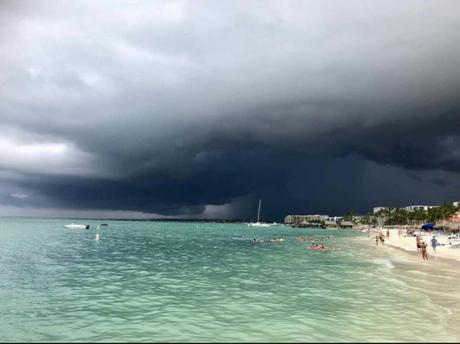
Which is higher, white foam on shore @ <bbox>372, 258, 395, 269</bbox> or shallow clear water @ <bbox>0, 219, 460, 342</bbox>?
shallow clear water @ <bbox>0, 219, 460, 342</bbox>

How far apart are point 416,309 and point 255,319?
9.51 metres

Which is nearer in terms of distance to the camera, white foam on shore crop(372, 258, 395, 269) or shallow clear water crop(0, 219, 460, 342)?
shallow clear water crop(0, 219, 460, 342)

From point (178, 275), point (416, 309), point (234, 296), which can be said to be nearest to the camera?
point (416, 309)

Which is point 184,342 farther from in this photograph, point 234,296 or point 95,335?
point 234,296

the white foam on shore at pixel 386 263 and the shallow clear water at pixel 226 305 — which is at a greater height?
the shallow clear water at pixel 226 305

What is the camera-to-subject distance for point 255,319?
765 inches

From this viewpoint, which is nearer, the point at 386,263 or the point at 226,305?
the point at 226,305

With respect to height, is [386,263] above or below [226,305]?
below

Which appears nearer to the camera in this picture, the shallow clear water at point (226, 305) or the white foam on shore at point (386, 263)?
the shallow clear water at point (226, 305)

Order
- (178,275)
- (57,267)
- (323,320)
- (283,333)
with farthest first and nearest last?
1. (57,267)
2. (178,275)
3. (323,320)
4. (283,333)

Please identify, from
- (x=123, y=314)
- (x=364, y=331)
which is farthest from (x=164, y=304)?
(x=364, y=331)

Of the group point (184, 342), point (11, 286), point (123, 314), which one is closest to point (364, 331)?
point (184, 342)

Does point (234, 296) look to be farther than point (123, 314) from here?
Yes

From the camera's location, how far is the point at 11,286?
1174 inches
